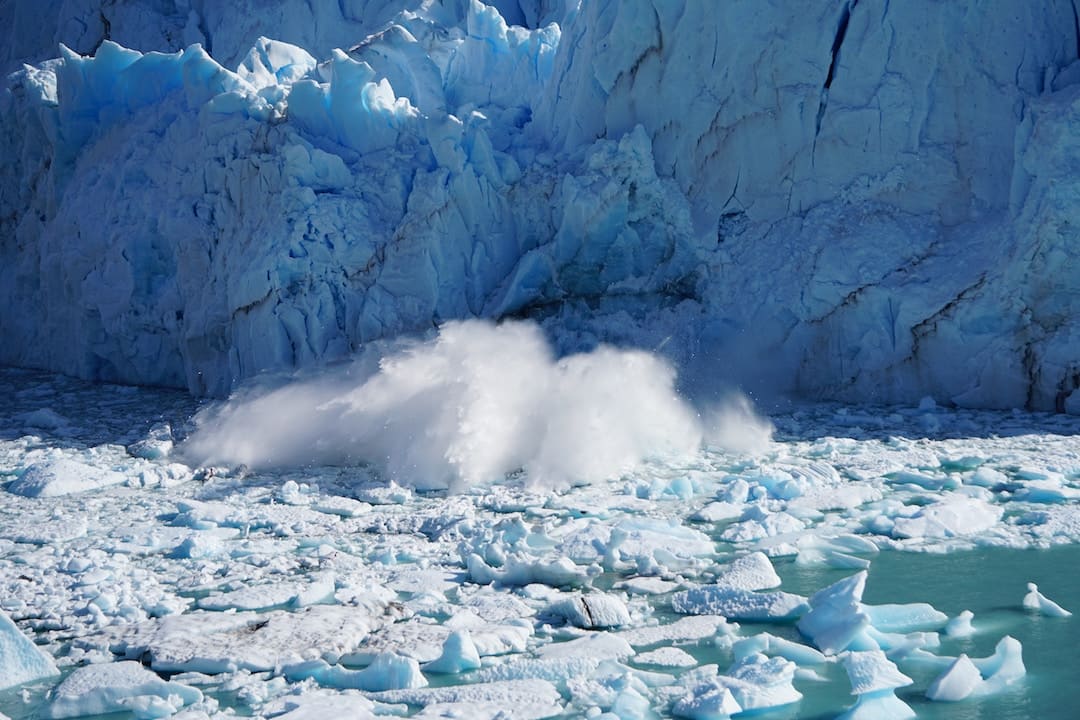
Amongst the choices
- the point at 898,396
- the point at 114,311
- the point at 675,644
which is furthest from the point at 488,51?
the point at 675,644

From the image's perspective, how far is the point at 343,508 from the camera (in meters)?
6.52

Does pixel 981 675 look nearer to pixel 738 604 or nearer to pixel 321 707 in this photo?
pixel 738 604

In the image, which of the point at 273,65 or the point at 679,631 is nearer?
the point at 679,631

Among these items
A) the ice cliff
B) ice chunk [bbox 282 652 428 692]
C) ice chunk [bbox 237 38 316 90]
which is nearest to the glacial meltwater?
ice chunk [bbox 282 652 428 692]

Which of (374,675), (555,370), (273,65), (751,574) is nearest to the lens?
(374,675)

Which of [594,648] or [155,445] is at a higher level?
[594,648]

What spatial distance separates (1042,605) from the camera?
442 cm

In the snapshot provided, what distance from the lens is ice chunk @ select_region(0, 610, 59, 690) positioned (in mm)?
4066

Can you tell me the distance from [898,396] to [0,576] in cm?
624

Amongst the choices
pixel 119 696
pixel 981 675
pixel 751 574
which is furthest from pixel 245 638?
pixel 981 675

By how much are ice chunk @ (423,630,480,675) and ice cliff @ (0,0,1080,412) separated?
5.37 meters

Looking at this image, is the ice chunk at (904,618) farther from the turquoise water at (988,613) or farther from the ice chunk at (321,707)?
the ice chunk at (321,707)

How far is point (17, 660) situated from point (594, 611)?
2.06 meters

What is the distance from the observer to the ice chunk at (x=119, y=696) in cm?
377
